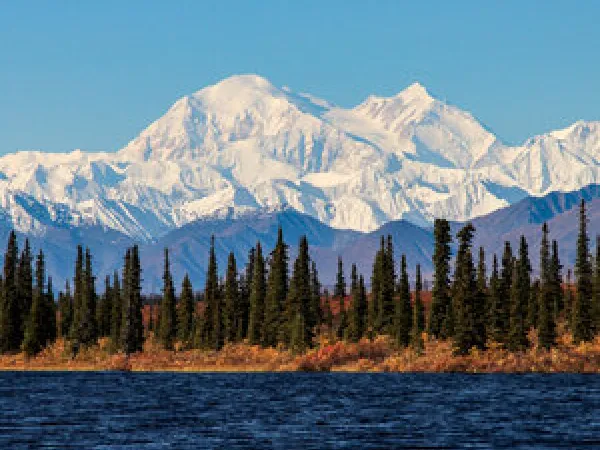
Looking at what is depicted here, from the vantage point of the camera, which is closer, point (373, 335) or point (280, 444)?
point (280, 444)

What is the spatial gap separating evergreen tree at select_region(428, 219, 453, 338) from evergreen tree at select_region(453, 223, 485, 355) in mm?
6832

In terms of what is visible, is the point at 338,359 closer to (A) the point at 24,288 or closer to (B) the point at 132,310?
(B) the point at 132,310

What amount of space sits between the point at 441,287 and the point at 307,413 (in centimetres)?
7293

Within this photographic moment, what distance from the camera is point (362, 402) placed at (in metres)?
90.9

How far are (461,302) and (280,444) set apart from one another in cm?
7602

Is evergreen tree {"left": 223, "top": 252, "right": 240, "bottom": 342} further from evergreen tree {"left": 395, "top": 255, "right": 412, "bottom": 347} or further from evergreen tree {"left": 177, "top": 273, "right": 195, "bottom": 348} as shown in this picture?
evergreen tree {"left": 395, "top": 255, "right": 412, "bottom": 347}

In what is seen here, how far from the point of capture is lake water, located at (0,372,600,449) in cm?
6488

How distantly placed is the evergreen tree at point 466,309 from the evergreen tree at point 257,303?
112 ft

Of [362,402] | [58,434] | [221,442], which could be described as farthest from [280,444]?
[362,402]

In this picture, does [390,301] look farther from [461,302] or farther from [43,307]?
[43,307]

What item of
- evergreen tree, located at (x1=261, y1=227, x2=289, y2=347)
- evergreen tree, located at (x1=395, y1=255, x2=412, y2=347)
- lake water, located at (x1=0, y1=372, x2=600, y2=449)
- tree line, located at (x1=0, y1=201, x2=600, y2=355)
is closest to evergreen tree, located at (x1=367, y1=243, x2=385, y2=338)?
tree line, located at (x1=0, y1=201, x2=600, y2=355)

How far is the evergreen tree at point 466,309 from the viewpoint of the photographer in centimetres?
13475

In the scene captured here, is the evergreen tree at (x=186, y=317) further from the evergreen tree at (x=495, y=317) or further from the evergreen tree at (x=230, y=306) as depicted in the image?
the evergreen tree at (x=495, y=317)

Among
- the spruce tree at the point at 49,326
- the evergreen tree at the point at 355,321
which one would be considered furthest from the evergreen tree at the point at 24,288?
the evergreen tree at the point at 355,321
